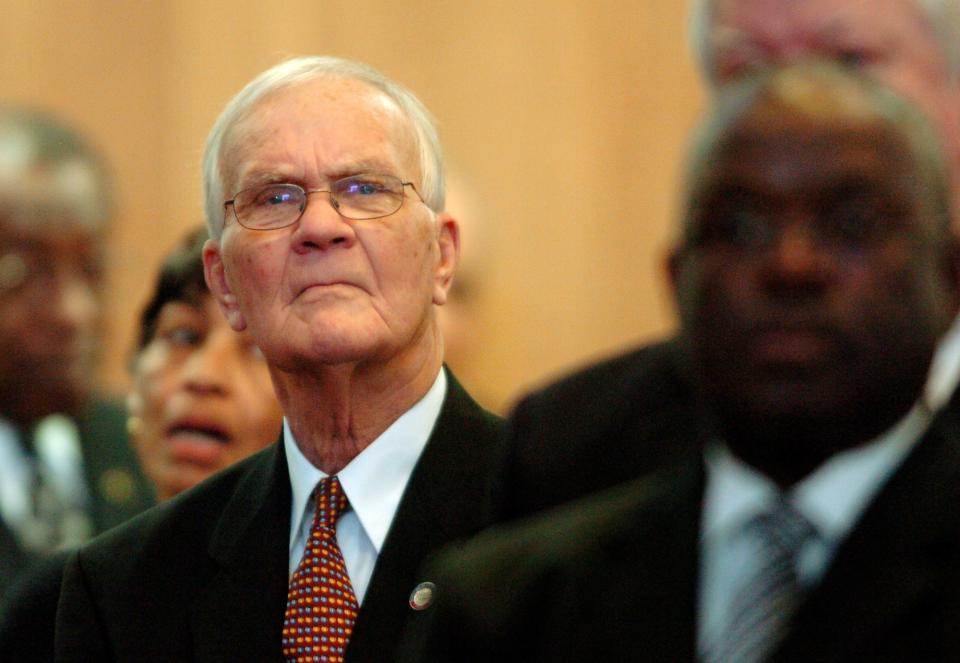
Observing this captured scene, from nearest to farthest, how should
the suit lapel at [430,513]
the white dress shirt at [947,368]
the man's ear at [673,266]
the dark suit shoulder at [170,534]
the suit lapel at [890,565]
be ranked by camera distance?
the suit lapel at [890,565], the man's ear at [673,266], the white dress shirt at [947,368], the suit lapel at [430,513], the dark suit shoulder at [170,534]

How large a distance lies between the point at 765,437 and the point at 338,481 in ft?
3.88

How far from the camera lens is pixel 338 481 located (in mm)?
2455

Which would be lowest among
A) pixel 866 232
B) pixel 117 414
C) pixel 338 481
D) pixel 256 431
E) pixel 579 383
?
pixel 117 414

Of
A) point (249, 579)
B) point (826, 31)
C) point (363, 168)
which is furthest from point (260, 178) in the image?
point (826, 31)

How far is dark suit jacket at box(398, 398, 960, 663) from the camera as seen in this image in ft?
4.29

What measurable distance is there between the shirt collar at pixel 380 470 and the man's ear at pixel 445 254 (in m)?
0.14

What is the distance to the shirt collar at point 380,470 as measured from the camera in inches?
95.8

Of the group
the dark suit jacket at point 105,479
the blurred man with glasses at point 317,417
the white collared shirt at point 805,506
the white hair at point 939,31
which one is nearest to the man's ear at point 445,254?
the blurred man with glasses at point 317,417

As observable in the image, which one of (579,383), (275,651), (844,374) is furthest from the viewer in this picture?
(275,651)

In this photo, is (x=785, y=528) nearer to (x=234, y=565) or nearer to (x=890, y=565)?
(x=890, y=565)

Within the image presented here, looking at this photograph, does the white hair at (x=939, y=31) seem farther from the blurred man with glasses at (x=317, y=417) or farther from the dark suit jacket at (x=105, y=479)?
the dark suit jacket at (x=105, y=479)

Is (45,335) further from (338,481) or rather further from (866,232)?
(866,232)

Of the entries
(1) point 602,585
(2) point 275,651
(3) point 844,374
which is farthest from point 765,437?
(2) point 275,651

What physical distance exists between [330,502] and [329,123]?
1.75 feet
